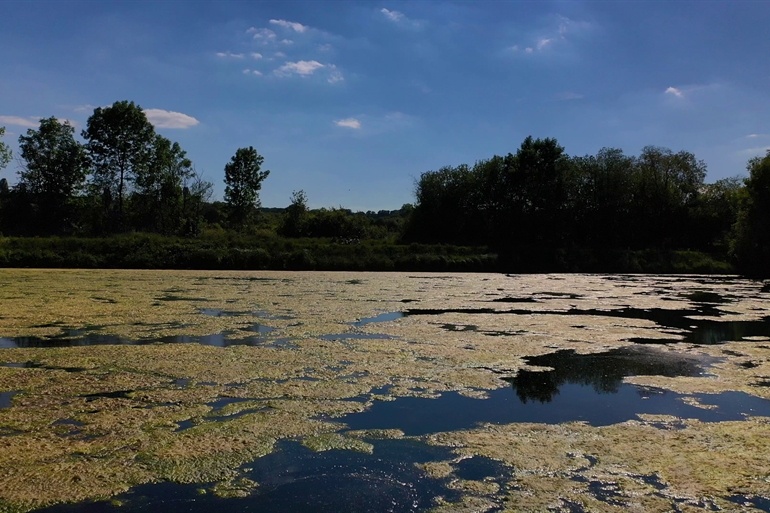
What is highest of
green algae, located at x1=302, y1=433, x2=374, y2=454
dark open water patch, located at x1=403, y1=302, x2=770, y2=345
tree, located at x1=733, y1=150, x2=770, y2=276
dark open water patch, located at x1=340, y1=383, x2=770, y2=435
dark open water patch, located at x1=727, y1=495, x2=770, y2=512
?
tree, located at x1=733, y1=150, x2=770, y2=276

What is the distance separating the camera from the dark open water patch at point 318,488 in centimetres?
309

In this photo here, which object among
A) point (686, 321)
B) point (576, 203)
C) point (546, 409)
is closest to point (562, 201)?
point (576, 203)

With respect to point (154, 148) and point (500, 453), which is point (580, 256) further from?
point (500, 453)

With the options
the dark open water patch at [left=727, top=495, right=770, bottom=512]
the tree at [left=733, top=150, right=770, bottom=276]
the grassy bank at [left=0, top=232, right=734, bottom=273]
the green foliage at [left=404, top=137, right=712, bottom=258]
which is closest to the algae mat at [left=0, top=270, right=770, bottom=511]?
the dark open water patch at [left=727, top=495, right=770, bottom=512]

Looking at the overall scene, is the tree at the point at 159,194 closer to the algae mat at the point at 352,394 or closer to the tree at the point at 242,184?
the tree at the point at 242,184

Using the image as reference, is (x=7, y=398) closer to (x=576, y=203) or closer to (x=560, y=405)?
(x=560, y=405)

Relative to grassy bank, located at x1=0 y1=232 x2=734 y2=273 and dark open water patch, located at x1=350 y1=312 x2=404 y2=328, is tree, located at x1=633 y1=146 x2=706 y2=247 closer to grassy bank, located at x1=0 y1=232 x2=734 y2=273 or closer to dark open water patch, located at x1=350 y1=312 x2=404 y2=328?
grassy bank, located at x1=0 y1=232 x2=734 y2=273

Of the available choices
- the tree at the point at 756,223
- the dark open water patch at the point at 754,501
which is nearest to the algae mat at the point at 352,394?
the dark open water patch at the point at 754,501

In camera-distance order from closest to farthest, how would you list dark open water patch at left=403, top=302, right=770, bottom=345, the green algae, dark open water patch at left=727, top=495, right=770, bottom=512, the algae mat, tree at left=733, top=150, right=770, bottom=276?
dark open water patch at left=727, top=495, right=770, bottom=512, the algae mat, the green algae, dark open water patch at left=403, top=302, right=770, bottom=345, tree at left=733, top=150, right=770, bottom=276

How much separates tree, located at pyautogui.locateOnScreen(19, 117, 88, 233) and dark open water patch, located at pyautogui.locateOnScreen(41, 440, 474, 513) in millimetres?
38883

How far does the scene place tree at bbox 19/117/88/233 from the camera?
1460 inches

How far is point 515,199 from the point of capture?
37750 millimetres

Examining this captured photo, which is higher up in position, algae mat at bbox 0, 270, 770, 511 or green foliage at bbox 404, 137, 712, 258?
green foliage at bbox 404, 137, 712, 258

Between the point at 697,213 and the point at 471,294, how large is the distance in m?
28.9
